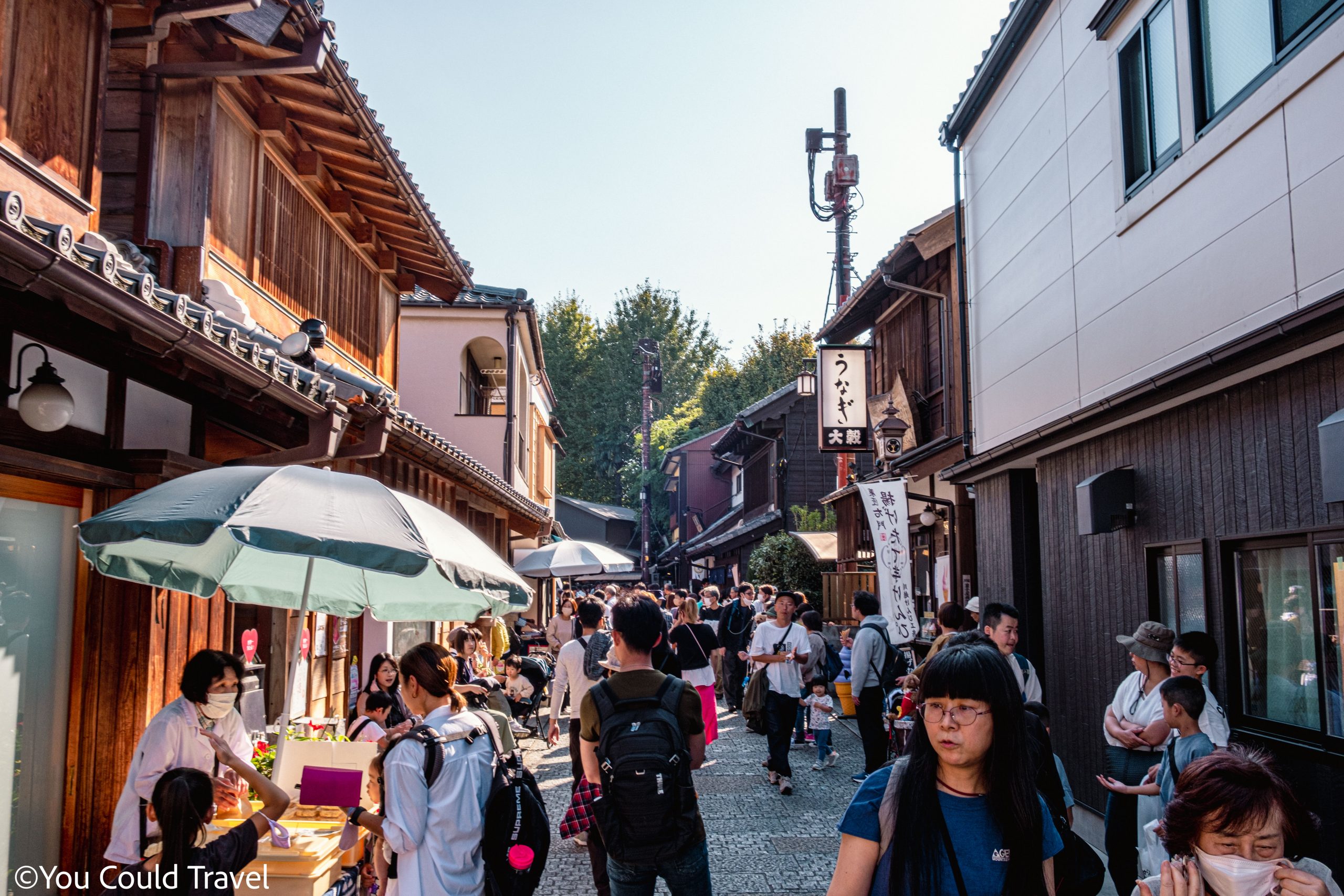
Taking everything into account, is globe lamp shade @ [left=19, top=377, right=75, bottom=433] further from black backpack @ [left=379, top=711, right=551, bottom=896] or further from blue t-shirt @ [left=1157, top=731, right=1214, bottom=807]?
blue t-shirt @ [left=1157, top=731, right=1214, bottom=807]

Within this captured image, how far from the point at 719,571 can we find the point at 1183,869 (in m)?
36.3

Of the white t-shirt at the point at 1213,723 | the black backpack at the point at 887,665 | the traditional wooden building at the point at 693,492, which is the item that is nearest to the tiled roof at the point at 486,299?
the black backpack at the point at 887,665

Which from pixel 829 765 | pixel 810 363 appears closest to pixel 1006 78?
pixel 829 765

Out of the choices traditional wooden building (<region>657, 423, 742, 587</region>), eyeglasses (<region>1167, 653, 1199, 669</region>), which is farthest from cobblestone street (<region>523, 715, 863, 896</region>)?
traditional wooden building (<region>657, 423, 742, 587</region>)

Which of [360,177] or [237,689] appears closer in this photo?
[237,689]

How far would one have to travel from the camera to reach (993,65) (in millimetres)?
10945

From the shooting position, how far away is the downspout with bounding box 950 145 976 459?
12.3 metres

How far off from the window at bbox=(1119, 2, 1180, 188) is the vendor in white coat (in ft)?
23.1

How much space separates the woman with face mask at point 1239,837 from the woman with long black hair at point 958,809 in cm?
44

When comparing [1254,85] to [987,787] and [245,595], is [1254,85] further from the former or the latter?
[245,595]

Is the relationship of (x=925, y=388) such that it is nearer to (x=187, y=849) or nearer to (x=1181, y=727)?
(x=1181, y=727)

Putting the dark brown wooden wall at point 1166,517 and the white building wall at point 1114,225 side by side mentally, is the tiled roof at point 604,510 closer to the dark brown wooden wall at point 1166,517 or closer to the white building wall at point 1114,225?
the white building wall at point 1114,225

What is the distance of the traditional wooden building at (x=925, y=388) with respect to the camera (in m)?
13.8

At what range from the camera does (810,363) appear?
90.6 ft
